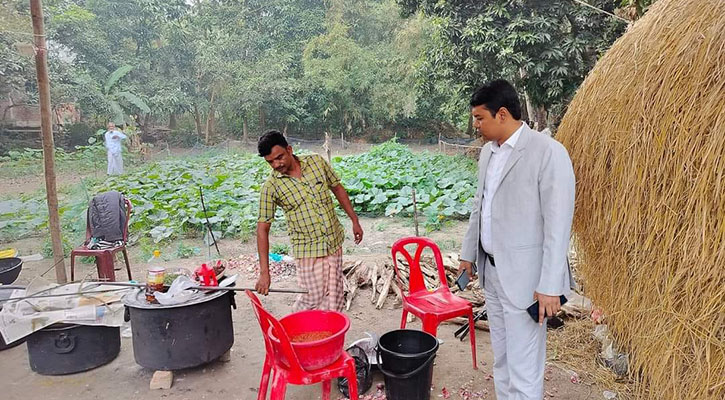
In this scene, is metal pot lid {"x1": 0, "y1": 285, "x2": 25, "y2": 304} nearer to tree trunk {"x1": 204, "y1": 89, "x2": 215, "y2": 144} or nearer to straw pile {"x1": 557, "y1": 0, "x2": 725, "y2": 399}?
straw pile {"x1": 557, "y1": 0, "x2": 725, "y2": 399}

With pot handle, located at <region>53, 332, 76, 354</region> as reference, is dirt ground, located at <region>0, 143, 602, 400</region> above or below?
below

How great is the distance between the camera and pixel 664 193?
1831 mm

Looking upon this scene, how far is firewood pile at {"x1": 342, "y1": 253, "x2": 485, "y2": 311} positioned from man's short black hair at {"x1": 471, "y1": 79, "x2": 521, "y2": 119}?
259 cm

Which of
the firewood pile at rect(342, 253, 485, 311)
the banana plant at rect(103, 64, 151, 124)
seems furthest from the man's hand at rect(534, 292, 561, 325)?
the banana plant at rect(103, 64, 151, 124)

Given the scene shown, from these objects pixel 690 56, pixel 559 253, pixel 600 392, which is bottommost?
pixel 600 392

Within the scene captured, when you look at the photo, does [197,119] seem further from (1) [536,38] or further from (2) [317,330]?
(2) [317,330]

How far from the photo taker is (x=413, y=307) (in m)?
3.22

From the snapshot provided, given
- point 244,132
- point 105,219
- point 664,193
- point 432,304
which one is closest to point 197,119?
point 244,132

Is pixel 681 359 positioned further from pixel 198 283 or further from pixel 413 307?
pixel 198 283

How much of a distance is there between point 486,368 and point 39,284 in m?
3.39

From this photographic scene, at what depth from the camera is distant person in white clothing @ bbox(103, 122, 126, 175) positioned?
1132cm

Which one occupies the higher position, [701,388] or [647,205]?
[647,205]

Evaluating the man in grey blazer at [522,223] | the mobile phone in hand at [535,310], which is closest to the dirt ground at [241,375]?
the man in grey blazer at [522,223]

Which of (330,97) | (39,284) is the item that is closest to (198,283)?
(39,284)
